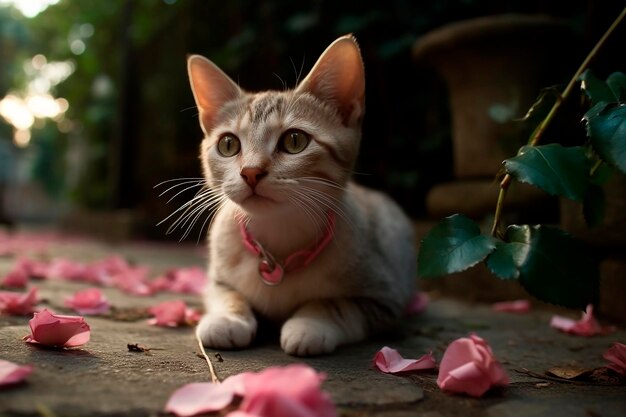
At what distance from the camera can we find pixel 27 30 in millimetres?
7559

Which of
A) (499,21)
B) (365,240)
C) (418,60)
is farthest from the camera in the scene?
(418,60)

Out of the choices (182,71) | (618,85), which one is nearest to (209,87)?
(618,85)

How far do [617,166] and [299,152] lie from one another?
855 millimetres

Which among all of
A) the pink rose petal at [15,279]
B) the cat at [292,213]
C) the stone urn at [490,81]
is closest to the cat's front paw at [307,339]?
the cat at [292,213]

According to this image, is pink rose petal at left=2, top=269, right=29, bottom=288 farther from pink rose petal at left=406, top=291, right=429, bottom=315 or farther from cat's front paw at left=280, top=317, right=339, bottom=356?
pink rose petal at left=406, top=291, right=429, bottom=315

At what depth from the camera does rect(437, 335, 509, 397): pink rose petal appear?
1.09 m

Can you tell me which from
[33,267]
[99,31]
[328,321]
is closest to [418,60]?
[328,321]

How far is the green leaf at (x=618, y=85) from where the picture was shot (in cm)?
126

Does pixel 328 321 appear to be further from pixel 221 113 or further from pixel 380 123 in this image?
pixel 380 123

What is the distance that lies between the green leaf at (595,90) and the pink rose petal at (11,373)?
1.40m

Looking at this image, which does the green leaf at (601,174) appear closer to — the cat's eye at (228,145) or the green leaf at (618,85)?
the green leaf at (618,85)

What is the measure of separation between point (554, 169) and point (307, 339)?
0.76 meters

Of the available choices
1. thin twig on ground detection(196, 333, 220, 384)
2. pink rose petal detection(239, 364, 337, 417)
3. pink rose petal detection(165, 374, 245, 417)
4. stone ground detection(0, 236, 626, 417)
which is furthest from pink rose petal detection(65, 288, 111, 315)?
pink rose petal detection(239, 364, 337, 417)

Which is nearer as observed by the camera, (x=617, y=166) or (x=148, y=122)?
(x=617, y=166)
